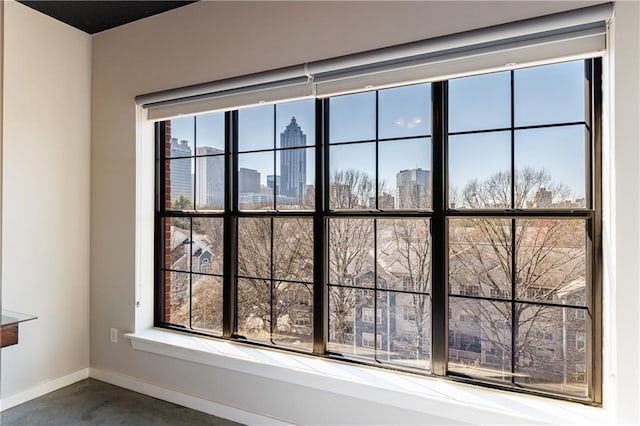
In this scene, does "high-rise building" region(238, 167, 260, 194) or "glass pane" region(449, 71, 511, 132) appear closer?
"glass pane" region(449, 71, 511, 132)

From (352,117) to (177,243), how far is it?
1.66m

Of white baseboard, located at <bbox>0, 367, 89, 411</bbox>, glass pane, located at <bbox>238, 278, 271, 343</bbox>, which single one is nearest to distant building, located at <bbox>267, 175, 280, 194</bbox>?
glass pane, located at <bbox>238, 278, 271, 343</bbox>

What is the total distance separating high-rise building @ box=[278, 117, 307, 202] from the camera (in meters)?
2.49

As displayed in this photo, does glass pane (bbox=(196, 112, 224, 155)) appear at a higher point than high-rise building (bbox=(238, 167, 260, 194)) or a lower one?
higher

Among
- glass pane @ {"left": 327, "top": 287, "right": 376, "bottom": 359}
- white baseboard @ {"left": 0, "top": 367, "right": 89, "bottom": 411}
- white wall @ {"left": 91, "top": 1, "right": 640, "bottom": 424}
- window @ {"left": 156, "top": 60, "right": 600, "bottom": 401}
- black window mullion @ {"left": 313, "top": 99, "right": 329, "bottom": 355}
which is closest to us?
white wall @ {"left": 91, "top": 1, "right": 640, "bottom": 424}

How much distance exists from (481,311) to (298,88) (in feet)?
5.30

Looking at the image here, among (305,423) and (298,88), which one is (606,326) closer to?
(305,423)

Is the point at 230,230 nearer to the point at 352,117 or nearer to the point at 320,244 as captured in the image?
the point at 320,244

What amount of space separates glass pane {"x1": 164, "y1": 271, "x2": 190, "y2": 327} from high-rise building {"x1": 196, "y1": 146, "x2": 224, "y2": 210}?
1.94 feet

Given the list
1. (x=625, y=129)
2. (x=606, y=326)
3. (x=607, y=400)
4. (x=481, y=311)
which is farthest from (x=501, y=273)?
(x=625, y=129)

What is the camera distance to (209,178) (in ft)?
9.32

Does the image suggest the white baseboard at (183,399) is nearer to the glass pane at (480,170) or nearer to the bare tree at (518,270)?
the bare tree at (518,270)

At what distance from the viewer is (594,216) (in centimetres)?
180

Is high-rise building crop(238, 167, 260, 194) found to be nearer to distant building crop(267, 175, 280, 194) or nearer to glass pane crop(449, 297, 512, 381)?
distant building crop(267, 175, 280, 194)
